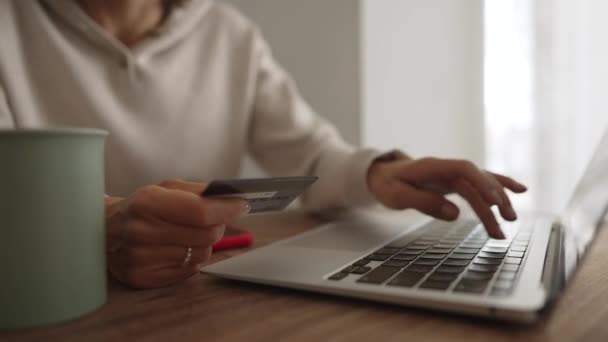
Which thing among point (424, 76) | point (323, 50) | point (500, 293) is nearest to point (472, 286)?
point (500, 293)

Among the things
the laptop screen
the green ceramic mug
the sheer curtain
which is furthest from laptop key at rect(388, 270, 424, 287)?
the sheer curtain

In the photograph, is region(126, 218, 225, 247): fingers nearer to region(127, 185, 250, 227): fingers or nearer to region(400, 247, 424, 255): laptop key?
region(127, 185, 250, 227): fingers

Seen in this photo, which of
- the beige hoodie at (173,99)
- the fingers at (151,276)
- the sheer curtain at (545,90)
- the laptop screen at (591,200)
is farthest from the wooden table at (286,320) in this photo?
the sheer curtain at (545,90)

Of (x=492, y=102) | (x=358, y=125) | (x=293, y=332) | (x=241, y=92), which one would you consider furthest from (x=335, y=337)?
(x=492, y=102)

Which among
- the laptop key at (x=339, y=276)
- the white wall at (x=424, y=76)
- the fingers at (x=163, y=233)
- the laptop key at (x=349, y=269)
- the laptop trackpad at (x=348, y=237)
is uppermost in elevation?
the white wall at (x=424, y=76)

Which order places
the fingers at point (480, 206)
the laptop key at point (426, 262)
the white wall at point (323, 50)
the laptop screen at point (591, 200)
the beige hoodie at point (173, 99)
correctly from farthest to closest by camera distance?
1. the white wall at point (323, 50)
2. the beige hoodie at point (173, 99)
3. the laptop screen at point (591, 200)
4. the fingers at point (480, 206)
5. the laptop key at point (426, 262)

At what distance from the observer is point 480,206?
18.3 inches

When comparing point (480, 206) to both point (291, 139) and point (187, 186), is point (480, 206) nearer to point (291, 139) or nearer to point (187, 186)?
point (187, 186)

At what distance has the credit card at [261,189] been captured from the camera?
28cm

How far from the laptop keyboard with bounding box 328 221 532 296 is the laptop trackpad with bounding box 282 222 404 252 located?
0.08ft

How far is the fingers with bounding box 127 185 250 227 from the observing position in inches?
11.7

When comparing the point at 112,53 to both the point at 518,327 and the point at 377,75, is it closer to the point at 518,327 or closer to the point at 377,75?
the point at 518,327

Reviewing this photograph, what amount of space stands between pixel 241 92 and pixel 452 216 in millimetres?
634

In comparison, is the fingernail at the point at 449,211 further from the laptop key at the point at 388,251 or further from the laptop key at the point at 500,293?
the laptop key at the point at 500,293
